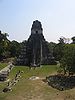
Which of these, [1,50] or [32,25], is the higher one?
[32,25]

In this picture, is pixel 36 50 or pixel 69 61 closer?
pixel 69 61

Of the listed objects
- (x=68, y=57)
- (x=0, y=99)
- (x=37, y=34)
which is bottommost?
(x=0, y=99)

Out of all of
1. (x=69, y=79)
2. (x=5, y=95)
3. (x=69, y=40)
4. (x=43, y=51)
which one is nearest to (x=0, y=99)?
(x=5, y=95)

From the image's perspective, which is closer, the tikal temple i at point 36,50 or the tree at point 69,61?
the tree at point 69,61

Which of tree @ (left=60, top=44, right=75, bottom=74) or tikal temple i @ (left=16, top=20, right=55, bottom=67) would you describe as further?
tikal temple i @ (left=16, top=20, right=55, bottom=67)

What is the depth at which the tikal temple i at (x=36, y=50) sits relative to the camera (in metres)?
96.0

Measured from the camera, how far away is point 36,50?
9944 cm

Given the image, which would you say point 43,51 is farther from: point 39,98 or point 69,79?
point 39,98

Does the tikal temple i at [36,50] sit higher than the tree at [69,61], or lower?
higher

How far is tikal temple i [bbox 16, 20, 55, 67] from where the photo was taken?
96000mm

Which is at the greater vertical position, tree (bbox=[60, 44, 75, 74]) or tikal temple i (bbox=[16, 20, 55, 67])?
tikal temple i (bbox=[16, 20, 55, 67])

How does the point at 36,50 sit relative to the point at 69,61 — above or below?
above

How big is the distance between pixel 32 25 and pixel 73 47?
41389mm

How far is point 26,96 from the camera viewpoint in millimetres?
38938
